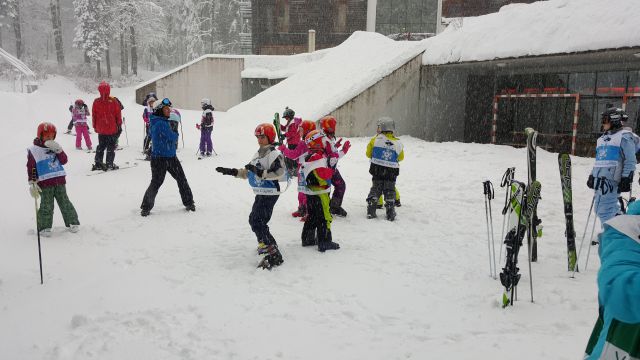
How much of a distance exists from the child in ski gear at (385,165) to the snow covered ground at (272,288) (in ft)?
1.18

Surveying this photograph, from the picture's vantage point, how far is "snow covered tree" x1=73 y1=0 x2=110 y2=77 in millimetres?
46031

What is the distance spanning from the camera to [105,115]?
11227 mm

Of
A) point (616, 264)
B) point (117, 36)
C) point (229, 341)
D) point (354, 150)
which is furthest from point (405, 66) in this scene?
point (117, 36)

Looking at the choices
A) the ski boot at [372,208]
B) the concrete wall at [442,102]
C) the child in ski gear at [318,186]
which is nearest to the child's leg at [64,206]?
the child in ski gear at [318,186]

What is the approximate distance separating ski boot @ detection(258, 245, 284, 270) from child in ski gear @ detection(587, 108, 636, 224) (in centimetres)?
442

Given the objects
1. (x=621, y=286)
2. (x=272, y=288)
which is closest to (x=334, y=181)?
(x=272, y=288)

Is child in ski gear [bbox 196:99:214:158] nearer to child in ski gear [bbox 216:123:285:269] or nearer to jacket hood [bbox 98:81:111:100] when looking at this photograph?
jacket hood [bbox 98:81:111:100]

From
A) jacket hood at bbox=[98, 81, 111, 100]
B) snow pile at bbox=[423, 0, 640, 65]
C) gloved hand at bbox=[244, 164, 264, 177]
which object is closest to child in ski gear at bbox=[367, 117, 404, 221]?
gloved hand at bbox=[244, 164, 264, 177]

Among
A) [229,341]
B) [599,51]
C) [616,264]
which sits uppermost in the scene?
[599,51]

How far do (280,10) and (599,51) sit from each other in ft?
84.9

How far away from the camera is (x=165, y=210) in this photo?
8.34 m

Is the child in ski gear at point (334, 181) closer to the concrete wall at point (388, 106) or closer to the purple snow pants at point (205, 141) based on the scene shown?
the purple snow pants at point (205, 141)

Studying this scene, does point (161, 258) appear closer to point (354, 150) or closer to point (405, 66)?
point (354, 150)

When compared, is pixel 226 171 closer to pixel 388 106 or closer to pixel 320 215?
pixel 320 215
